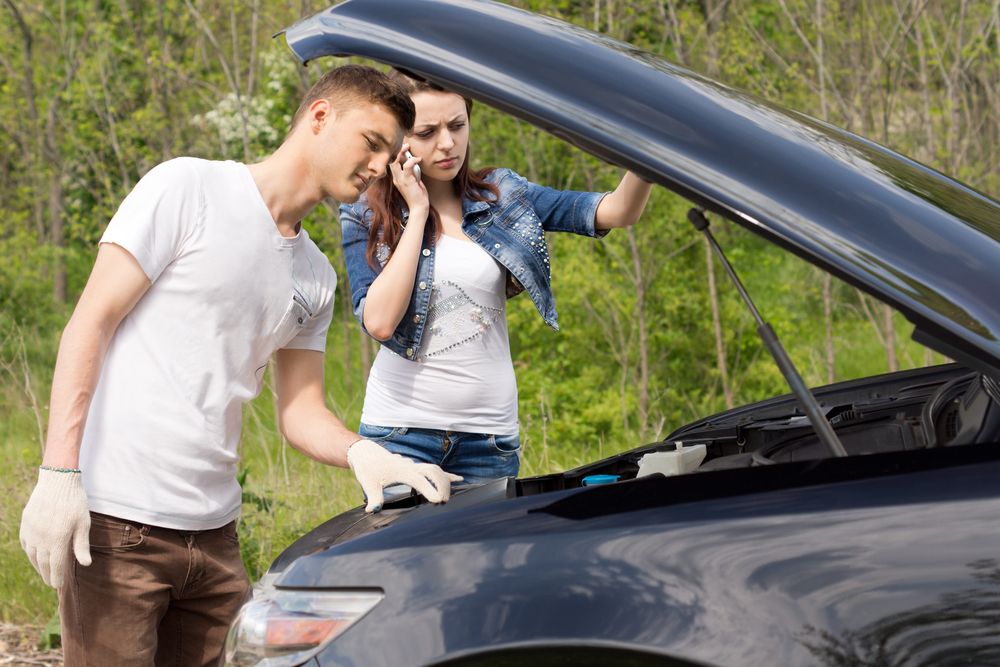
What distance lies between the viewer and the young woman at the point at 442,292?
214 cm

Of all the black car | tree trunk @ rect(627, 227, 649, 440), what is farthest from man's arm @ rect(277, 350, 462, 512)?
tree trunk @ rect(627, 227, 649, 440)

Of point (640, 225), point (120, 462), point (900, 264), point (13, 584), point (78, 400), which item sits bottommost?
point (13, 584)

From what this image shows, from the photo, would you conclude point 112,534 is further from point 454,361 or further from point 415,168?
point 415,168

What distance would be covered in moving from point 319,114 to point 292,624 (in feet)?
3.60

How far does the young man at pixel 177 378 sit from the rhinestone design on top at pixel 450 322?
1.19ft

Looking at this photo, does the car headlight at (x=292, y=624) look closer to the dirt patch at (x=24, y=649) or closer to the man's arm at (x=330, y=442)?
the man's arm at (x=330, y=442)

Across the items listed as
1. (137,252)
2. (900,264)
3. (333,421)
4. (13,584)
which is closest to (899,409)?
(900,264)

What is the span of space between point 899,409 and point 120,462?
179 centimetres

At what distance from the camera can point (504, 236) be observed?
87.9 inches

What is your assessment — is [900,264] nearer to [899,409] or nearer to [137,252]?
[899,409]

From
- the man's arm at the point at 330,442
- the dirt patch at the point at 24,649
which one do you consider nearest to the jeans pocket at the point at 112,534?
the man's arm at the point at 330,442

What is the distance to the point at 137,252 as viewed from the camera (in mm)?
1604

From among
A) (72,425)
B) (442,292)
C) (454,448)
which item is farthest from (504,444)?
(72,425)

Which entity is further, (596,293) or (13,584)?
(596,293)
